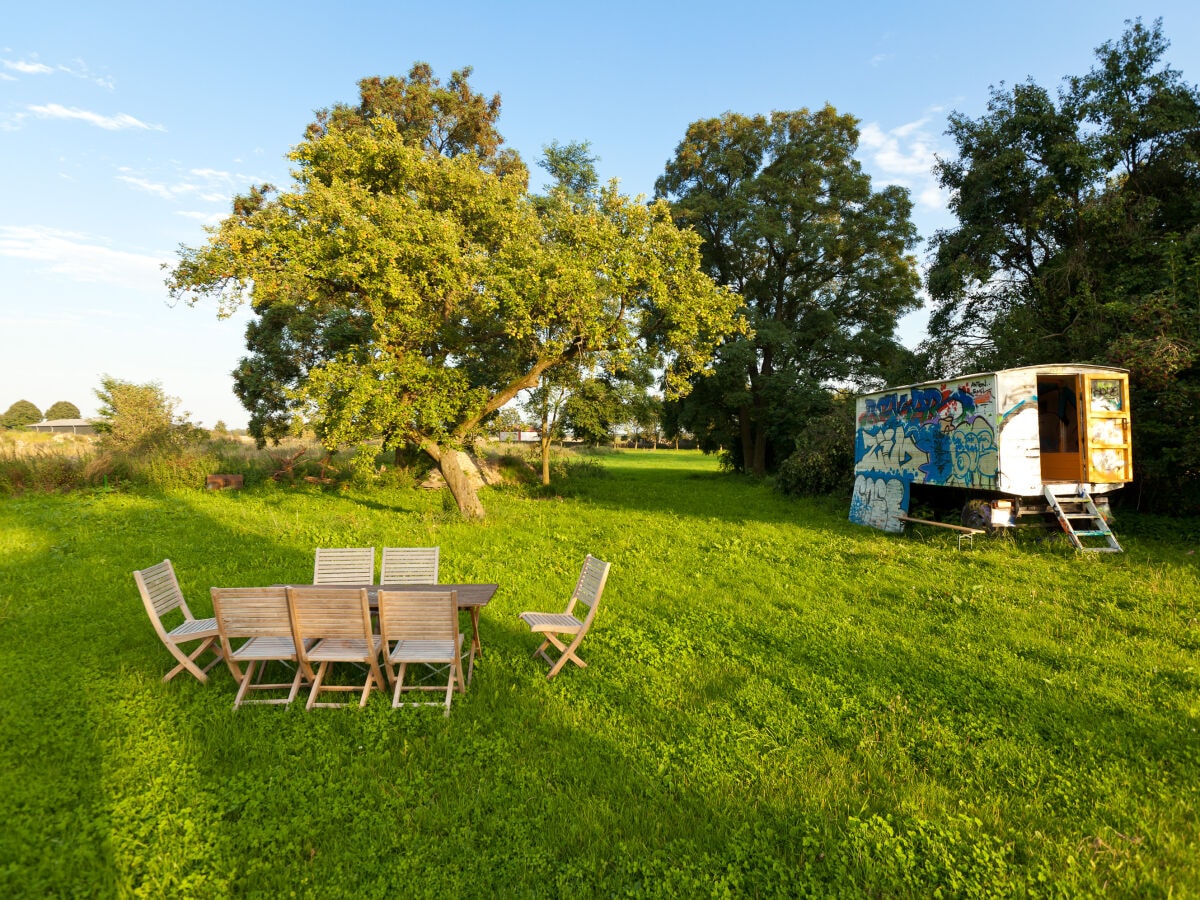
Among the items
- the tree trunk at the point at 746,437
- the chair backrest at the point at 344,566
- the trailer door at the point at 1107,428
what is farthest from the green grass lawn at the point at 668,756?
the tree trunk at the point at 746,437

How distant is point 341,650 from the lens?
5.09 meters

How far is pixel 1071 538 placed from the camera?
10.4 meters

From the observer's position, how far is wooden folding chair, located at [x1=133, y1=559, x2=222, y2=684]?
16.7ft

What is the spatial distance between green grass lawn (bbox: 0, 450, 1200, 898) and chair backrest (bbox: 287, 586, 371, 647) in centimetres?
70

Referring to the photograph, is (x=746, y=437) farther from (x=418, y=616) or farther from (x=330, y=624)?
(x=330, y=624)

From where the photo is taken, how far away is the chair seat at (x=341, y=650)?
4844 mm

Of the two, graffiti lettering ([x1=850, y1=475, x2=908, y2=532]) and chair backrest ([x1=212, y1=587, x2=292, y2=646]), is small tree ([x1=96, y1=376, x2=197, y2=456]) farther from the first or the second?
graffiti lettering ([x1=850, y1=475, x2=908, y2=532])

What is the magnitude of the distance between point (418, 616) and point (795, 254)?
89.7 feet

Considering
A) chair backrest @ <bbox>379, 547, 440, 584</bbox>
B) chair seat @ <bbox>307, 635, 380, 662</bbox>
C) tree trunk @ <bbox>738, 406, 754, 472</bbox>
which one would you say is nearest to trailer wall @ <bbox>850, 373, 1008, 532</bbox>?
chair backrest @ <bbox>379, 547, 440, 584</bbox>

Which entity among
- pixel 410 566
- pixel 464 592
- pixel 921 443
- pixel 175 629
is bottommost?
pixel 175 629

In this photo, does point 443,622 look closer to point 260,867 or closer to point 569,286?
point 260,867

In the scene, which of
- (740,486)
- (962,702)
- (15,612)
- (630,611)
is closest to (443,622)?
(630,611)

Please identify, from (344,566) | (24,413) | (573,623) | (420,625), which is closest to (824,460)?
(573,623)

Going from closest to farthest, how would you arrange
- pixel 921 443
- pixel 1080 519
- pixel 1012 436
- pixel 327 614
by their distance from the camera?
pixel 327 614, pixel 1012 436, pixel 1080 519, pixel 921 443
